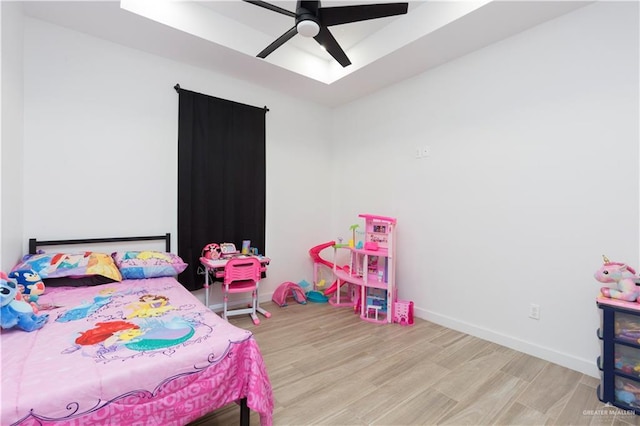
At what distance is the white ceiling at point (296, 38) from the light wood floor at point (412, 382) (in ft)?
9.03

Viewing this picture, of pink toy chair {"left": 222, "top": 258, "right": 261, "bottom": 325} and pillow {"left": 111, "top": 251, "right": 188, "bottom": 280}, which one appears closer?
pillow {"left": 111, "top": 251, "right": 188, "bottom": 280}

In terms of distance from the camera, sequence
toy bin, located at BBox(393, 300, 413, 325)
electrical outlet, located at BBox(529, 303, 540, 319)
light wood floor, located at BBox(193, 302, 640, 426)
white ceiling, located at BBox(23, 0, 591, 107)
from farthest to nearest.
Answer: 1. toy bin, located at BBox(393, 300, 413, 325)
2. electrical outlet, located at BBox(529, 303, 540, 319)
3. white ceiling, located at BBox(23, 0, 591, 107)
4. light wood floor, located at BBox(193, 302, 640, 426)

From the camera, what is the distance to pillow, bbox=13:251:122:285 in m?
2.29

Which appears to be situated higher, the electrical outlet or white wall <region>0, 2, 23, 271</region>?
white wall <region>0, 2, 23, 271</region>

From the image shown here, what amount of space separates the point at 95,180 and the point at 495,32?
3.81 metres

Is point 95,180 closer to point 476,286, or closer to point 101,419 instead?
point 101,419

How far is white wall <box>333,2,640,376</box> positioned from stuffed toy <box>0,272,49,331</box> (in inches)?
126

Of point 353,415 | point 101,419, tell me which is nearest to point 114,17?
point 101,419

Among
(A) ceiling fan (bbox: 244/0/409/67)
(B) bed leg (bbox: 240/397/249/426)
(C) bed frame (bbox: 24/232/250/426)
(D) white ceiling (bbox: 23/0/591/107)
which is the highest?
(D) white ceiling (bbox: 23/0/591/107)

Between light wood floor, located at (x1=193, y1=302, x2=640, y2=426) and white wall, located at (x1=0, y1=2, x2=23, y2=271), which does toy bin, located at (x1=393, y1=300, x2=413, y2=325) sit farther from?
white wall, located at (x1=0, y1=2, x2=23, y2=271)

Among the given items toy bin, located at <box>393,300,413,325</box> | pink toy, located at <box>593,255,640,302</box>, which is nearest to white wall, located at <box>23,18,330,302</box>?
toy bin, located at <box>393,300,413,325</box>

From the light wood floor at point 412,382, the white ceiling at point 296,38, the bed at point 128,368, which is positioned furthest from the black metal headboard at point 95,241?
the white ceiling at point 296,38

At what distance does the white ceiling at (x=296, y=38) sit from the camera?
2.44 meters

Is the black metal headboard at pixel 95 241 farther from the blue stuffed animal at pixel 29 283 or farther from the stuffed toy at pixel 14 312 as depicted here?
the stuffed toy at pixel 14 312
